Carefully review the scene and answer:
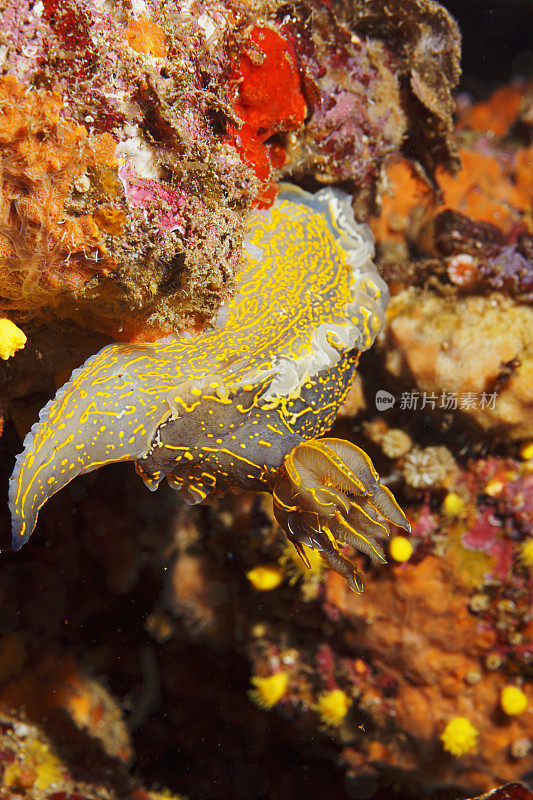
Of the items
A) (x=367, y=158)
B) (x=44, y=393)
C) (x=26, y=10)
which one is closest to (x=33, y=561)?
(x=44, y=393)

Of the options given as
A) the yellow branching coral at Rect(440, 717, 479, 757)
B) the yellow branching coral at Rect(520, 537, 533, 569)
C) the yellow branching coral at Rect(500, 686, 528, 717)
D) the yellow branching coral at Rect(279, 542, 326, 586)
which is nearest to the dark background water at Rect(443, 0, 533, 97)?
the yellow branching coral at Rect(520, 537, 533, 569)

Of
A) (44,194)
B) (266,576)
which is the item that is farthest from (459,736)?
(44,194)

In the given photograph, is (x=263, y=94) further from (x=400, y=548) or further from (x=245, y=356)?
(x=400, y=548)

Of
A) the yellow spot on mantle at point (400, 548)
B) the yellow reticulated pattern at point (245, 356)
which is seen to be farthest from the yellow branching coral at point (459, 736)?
the yellow reticulated pattern at point (245, 356)

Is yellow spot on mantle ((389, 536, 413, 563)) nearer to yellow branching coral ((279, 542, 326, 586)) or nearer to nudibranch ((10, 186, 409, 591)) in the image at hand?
yellow branching coral ((279, 542, 326, 586))

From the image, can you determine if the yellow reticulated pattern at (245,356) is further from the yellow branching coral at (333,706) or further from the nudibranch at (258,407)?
the yellow branching coral at (333,706)
